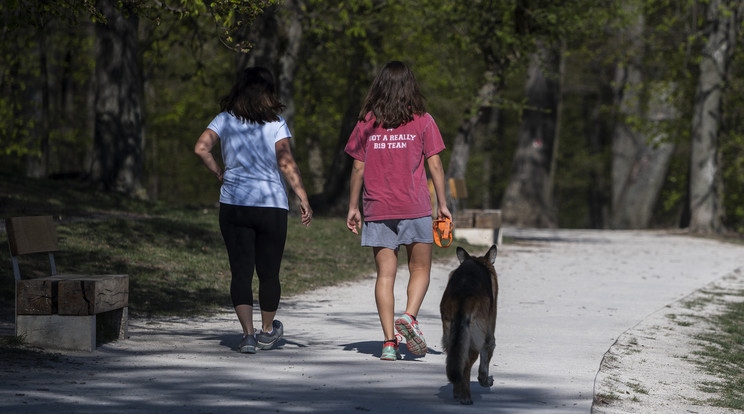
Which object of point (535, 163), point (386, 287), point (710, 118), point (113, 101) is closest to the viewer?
point (386, 287)

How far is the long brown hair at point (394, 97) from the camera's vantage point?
21.3 feet

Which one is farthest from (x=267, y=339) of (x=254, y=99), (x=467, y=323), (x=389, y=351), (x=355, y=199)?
(x=467, y=323)

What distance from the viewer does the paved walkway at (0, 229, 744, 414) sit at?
5309mm

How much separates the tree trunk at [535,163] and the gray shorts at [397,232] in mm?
26032

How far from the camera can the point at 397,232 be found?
662 cm

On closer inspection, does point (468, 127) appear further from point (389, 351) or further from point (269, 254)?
point (389, 351)

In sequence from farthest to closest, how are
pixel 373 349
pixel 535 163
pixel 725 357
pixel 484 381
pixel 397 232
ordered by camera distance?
pixel 535 163, pixel 725 357, pixel 373 349, pixel 397 232, pixel 484 381

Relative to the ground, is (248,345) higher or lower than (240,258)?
lower

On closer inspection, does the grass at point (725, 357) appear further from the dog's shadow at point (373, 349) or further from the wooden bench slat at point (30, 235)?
the wooden bench slat at point (30, 235)

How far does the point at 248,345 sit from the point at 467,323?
2.01 metres

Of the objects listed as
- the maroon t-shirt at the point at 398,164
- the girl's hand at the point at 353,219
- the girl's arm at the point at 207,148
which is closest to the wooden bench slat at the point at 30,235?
the girl's arm at the point at 207,148

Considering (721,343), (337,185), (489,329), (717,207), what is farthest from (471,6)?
(489,329)

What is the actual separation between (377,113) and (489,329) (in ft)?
5.42

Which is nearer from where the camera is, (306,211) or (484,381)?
(484,381)
